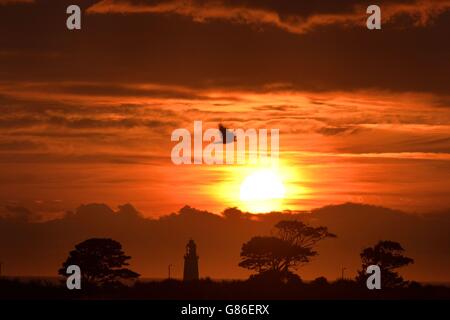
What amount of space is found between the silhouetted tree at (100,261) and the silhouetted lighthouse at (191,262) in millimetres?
8538

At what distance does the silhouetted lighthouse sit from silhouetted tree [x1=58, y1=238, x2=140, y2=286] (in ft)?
28.0

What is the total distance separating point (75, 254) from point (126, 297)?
22.9m

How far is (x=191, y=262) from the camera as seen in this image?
394 feet

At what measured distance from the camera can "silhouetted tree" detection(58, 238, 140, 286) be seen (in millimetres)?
109562

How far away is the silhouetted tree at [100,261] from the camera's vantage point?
109562 millimetres

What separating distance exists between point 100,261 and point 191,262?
12.8m

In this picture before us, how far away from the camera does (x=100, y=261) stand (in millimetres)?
110875

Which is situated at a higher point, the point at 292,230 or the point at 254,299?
the point at 292,230

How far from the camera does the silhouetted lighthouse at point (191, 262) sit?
11875 cm
